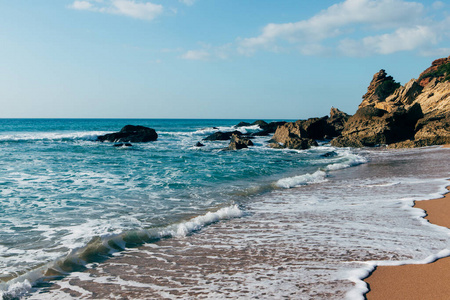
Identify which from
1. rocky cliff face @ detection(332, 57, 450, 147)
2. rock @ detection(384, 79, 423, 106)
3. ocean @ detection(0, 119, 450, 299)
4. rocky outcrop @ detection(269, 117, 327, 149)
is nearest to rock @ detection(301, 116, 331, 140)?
rocky outcrop @ detection(269, 117, 327, 149)

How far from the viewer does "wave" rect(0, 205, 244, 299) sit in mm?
3976

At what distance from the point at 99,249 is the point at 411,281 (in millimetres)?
4397

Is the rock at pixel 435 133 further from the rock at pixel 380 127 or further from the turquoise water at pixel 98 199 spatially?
the turquoise water at pixel 98 199

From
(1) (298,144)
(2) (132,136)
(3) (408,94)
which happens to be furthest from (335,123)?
(2) (132,136)

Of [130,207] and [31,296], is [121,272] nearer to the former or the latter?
[31,296]

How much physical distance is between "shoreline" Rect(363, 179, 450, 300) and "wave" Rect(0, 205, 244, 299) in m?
3.37

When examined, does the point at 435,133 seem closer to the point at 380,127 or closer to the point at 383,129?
the point at 383,129

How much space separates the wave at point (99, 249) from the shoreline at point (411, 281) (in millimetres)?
3371

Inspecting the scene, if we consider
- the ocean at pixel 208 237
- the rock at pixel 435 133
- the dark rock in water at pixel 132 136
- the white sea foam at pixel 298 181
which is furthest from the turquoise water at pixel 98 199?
the dark rock in water at pixel 132 136

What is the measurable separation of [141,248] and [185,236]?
86cm

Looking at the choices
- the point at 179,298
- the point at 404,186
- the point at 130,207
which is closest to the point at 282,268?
the point at 179,298

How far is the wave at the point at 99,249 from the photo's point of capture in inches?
157

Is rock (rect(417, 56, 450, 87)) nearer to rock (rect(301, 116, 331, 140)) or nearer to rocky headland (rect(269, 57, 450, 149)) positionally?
rocky headland (rect(269, 57, 450, 149))

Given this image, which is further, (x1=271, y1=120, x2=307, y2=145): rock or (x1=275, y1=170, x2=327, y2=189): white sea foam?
(x1=271, y1=120, x2=307, y2=145): rock
